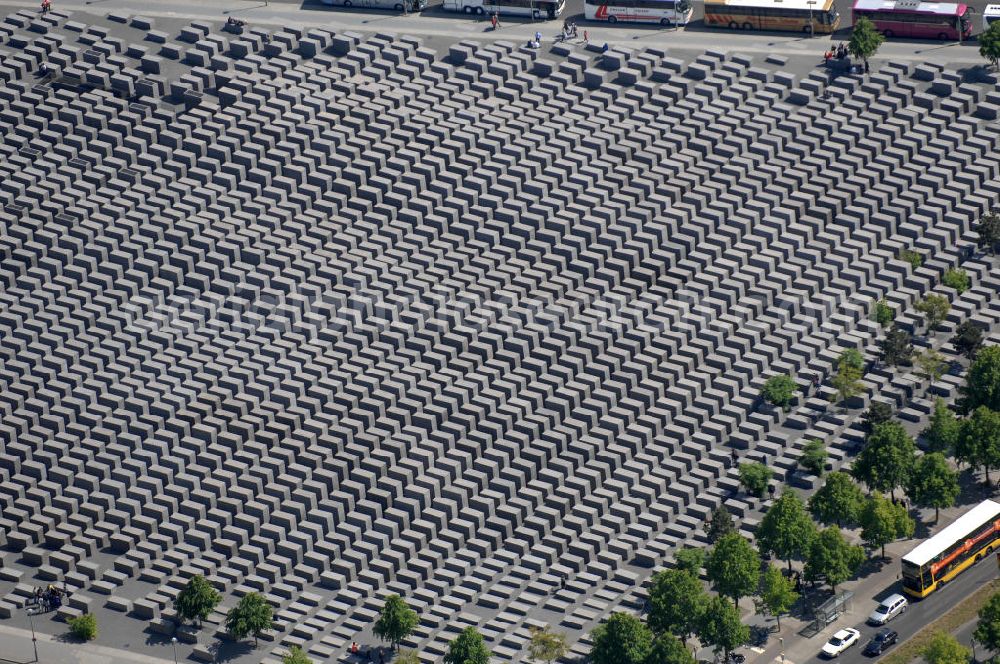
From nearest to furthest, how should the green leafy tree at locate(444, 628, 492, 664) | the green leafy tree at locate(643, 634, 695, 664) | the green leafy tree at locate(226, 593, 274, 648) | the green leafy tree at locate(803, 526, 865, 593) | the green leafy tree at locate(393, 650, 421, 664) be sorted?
the green leafy tree at locate(643, 634, 695, 664), the green leafy tree at locate(444, 628, 492, 664), the green leafy tree at locate(393, 650, 421, 664), the green leafy tree at locate(803, 526, 865, 593), the green leafy tree at locate(226, 593, 274, 648)

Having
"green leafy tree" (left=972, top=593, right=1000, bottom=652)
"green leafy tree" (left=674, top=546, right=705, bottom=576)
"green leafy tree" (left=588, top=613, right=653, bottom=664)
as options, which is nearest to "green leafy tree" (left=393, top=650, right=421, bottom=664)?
"green leafy tree" (left=588, top=613, right=653, bottom=664)

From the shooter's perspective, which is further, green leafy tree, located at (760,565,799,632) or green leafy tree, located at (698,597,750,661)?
green leafy tree, located at (760,565,799,632)

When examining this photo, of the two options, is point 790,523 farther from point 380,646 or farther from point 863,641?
point 380,646

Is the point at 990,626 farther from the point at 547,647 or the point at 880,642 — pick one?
the point at 547,647

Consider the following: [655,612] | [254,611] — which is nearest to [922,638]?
[655,612]

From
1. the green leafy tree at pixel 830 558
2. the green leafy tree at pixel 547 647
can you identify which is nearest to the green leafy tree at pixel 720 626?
the green leafy tree at pixel 830 558

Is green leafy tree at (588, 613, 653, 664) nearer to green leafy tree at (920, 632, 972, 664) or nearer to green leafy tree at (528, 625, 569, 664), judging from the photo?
green leafy tree at (528, 625, 569, 664)
